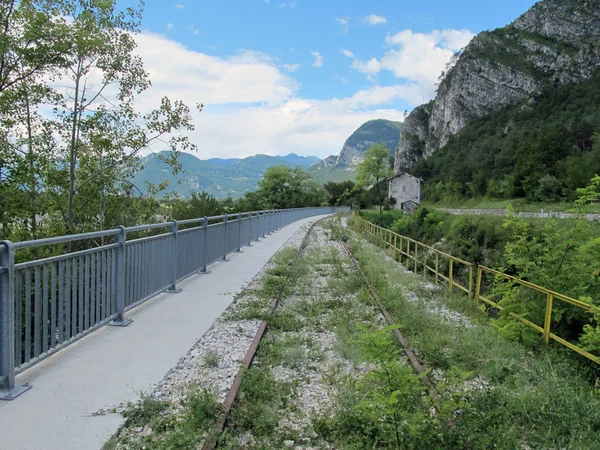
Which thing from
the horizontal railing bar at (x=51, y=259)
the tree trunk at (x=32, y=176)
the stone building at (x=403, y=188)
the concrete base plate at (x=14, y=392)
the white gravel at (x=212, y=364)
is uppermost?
the stone building at (x=403, y=188)

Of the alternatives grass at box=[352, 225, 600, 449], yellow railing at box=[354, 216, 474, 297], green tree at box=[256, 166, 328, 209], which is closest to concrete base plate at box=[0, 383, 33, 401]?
grass at box=[352, 225, 600, 449]

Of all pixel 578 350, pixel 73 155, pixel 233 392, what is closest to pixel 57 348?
pixel 233 392

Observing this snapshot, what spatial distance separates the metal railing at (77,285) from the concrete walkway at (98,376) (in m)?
0.19

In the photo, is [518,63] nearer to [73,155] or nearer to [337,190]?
[337,190]

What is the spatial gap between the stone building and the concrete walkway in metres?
94.4

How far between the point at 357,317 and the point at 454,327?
1490 mm

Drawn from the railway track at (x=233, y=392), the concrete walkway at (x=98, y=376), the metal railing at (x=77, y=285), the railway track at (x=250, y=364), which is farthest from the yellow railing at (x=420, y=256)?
the metal railing at (x=77, y=285)

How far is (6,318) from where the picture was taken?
376 centimetres

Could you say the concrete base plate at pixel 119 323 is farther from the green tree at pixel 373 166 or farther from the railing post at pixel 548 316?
the green tree at pixel 373 166

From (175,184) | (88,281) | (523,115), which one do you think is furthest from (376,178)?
(88,281)

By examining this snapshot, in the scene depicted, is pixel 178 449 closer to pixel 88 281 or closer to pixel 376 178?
pixel 88 281

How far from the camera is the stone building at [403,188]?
321ft

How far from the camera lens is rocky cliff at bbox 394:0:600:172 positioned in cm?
10425

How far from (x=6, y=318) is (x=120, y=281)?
2.14 metres
